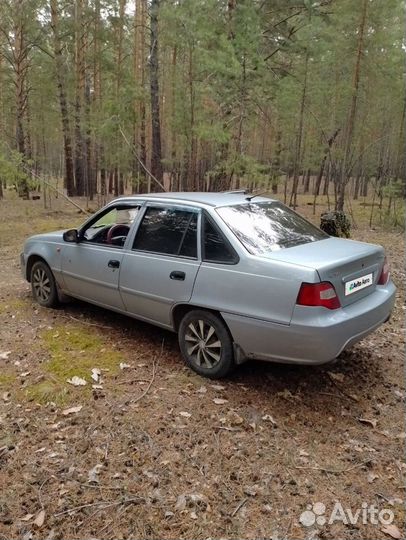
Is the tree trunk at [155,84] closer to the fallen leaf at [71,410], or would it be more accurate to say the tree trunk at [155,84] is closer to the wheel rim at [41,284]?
the wheel rim at [41,284]

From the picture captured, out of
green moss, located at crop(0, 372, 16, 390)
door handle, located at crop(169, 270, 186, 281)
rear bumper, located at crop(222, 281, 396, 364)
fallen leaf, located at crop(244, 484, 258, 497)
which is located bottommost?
fallen leaf, located at crop(244, 484, 258, 497)

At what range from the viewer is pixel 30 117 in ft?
66.4

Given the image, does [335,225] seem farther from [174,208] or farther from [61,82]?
[61,82]

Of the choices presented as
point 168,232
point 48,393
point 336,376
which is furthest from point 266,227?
point 48,393

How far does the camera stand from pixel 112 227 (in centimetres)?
450

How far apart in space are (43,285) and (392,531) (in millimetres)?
4575

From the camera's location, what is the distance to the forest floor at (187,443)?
87.7 inches

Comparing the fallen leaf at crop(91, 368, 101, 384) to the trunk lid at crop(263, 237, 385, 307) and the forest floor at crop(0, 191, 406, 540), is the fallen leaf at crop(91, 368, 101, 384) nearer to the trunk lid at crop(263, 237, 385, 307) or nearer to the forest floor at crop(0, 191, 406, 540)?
the forest floor at crop(0, 191, 406, 540)

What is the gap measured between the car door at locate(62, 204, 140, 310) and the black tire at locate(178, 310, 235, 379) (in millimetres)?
959

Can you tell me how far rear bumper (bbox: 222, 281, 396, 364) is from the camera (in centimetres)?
287

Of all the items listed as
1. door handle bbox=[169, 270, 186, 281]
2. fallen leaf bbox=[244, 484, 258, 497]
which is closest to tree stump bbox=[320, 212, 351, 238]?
door handle bbox=[169, 270, 186, 281]

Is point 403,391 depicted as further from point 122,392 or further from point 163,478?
point 122,392

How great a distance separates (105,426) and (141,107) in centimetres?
1484

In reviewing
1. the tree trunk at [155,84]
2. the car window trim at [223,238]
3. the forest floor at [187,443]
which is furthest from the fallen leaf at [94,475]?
the tree trunk at [155,84]
